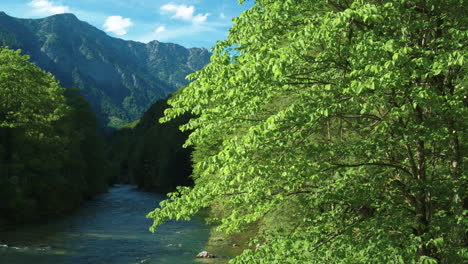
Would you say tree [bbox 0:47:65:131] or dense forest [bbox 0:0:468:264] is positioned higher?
tree [bbox 0:47:65:131]

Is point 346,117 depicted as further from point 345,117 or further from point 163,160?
point 163,160

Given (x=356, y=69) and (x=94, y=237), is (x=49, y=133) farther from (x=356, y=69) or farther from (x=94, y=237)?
(x=356, y=69)

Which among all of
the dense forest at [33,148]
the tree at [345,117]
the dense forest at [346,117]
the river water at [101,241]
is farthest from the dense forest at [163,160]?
the tree at [345,117]

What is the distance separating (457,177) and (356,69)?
320 centimetres

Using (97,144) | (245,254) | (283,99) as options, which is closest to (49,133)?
(97,144)

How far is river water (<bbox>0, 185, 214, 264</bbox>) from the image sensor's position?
23.2m

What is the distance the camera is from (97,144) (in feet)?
196

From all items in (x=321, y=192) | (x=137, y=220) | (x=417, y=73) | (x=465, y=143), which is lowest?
(x=137, y=220)

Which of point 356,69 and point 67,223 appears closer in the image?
point 356,69

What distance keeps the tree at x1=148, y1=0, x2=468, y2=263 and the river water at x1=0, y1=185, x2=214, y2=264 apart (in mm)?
15514

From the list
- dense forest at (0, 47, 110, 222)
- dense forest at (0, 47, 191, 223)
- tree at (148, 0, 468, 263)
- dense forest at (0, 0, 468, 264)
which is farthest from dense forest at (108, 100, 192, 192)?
tree at (148, 0, 468, 263)

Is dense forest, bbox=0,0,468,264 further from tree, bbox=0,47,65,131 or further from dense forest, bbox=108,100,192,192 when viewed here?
dense forest, bbox=108,100,192,192

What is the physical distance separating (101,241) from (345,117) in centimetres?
2336

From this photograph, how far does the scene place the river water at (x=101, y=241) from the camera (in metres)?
23.2
